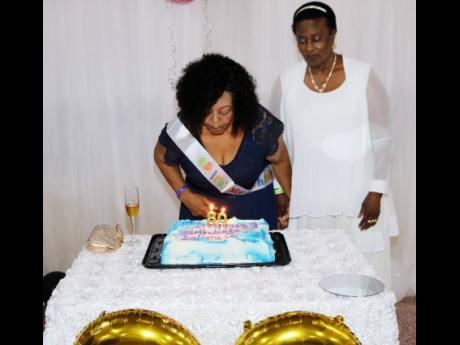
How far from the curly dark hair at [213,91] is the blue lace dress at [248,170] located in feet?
0.24

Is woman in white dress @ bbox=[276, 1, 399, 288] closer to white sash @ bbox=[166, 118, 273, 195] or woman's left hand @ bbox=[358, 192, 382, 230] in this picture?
woman's left hand @ bbox=[358, 192, 382, 230]

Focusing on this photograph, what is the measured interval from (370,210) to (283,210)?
427mm

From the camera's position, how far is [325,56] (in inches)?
101

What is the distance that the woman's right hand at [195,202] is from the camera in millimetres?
2456

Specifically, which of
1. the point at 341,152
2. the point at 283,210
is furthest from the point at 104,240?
the point at 341,152

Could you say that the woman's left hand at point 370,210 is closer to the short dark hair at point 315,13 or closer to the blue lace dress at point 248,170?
the blue lace dress at point 248,170

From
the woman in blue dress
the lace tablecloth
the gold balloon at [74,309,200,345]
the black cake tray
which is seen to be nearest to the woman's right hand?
the woman in blue dress

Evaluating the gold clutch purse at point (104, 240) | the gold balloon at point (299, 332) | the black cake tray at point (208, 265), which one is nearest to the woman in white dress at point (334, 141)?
the black cake tray at point (208, 265)

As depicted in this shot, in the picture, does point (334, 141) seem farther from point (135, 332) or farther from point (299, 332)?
point (135, 332)

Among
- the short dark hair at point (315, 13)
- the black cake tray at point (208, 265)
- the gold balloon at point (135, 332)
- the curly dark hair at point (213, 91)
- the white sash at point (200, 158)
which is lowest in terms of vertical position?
the gold balloon at point (135, 332)

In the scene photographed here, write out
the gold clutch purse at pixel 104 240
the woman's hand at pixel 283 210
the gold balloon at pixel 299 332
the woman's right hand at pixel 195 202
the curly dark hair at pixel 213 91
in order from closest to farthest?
the gold balloon at pixel 299 332 → the gold clutch purse at pixel 104 240 → the curly dark hair at pixel 213 91 → the woman's right hand at pixel 195 202 → the woman's hand at pixel 283 210
